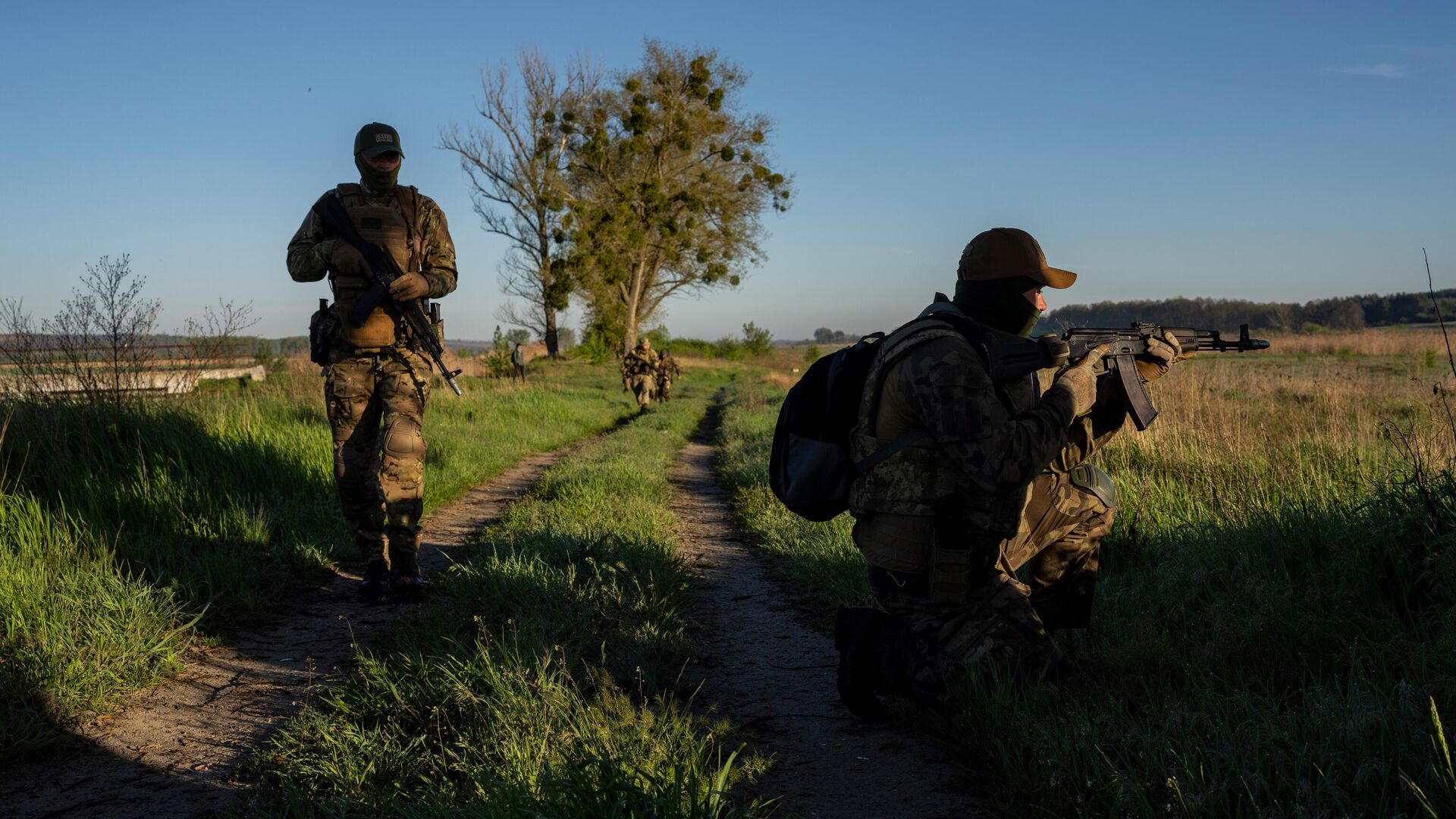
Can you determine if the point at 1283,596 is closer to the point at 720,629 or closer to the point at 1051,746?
the point at 1051,746

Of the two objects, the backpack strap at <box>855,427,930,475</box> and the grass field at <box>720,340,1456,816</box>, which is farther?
the backpack strap at <box>855,427,930,475</box>

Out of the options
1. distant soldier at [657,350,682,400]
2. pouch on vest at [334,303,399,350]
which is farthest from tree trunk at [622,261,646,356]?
pouch on vest at [334,303,399,350]

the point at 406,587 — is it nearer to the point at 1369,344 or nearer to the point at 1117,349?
the point at 1117,349

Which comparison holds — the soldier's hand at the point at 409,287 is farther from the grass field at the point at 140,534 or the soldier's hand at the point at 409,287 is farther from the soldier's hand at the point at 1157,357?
the soldier's hand at the point at 1157,357

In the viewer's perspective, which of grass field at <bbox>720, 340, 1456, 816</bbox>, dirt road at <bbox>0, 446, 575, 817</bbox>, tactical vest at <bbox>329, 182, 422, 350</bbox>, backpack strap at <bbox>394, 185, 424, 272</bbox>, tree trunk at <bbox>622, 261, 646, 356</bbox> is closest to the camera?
grass field at <bbox>720, 340, 1456, 816</bbox>

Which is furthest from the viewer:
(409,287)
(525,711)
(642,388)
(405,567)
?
(642,388)

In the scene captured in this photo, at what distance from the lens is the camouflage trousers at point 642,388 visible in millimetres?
19188

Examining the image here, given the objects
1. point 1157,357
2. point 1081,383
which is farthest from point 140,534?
point 1157,357

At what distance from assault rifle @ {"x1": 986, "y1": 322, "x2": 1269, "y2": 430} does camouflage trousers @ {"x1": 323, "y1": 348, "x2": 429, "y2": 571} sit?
3.40 m

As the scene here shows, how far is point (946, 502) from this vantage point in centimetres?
332

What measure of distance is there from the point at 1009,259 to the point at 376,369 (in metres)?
3.67

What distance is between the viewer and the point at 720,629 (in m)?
4.57

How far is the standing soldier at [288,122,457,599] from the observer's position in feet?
17.2

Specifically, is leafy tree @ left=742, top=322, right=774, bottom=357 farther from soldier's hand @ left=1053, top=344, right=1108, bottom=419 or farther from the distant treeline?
soldier's hand @ left=1053, top=344, right=1108, bottom=419
